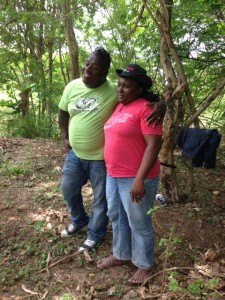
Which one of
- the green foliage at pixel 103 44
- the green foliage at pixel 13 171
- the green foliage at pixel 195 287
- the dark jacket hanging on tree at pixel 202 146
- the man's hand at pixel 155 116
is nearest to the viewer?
the green foliage at pixel 195 287

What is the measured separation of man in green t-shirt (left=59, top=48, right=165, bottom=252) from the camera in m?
2.89

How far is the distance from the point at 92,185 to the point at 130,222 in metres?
0.66

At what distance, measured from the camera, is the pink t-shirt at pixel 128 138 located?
2.44 metres

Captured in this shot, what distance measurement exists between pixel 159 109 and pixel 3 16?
6.19 meters

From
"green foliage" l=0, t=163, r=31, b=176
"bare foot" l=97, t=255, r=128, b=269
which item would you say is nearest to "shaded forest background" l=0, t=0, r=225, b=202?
"bare foot" l=97, t=255, r=128, b=269

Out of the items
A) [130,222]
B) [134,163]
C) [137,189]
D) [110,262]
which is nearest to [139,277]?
→ [110,262]

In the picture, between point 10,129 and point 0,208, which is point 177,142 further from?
point 10,129

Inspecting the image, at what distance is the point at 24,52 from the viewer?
9406 mm

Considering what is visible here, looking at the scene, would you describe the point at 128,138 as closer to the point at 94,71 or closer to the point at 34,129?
the point at 94,71

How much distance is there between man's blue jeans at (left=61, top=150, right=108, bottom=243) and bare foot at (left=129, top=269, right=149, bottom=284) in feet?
2.06

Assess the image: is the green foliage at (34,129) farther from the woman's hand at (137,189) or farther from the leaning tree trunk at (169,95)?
the woman's hand at (137,189)

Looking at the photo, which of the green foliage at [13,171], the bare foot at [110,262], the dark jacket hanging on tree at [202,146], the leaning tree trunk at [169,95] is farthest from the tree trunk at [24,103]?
the bare foot at [110,262]

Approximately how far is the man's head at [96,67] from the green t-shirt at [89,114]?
90 mm

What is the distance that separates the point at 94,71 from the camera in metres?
2.86
